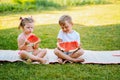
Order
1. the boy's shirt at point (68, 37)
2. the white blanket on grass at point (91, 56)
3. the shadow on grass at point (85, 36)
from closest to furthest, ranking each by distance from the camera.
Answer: the white blanket on grass at point (91, 56) < the boy's shirt at point (68, 37) < the shadow on grass at point (85, 36)

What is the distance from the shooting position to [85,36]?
9.16m

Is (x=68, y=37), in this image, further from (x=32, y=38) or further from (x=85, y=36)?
(x=85, y=36)

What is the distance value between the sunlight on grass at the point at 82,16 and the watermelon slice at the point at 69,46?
4432 millimetres

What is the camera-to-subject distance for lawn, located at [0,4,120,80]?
5480 millimetres

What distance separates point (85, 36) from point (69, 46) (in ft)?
9.08

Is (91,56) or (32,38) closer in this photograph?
(32,38)

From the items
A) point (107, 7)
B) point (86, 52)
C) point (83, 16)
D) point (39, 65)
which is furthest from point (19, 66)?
point (107, 7)

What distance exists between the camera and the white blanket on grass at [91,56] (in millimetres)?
6344

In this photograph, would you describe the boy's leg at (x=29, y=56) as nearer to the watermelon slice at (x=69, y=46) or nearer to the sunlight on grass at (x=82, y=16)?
the watermelon slice at (x=69, y=46)

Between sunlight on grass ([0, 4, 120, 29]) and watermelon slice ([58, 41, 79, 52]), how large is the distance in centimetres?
443

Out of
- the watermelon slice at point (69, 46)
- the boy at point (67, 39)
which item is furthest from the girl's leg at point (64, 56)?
the watermelon slice at point (69, 46)

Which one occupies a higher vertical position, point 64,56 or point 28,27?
point 28,27

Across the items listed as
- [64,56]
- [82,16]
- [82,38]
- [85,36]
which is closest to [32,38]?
[64,56]

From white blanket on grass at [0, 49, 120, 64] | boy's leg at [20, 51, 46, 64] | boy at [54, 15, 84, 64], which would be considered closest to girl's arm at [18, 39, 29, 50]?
boy's leg at [20, 51, 46, 64]
